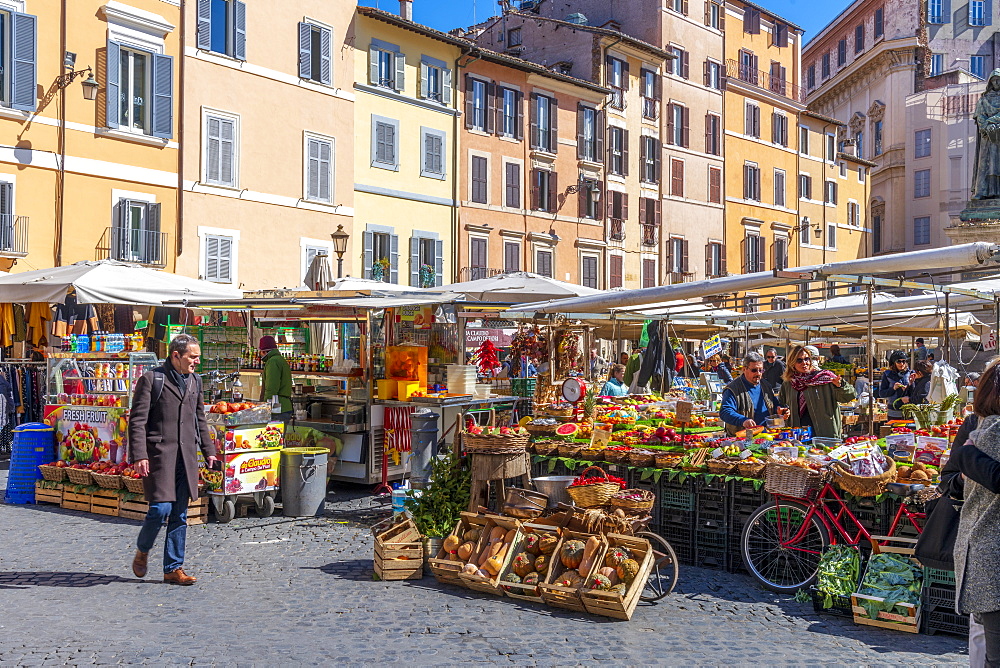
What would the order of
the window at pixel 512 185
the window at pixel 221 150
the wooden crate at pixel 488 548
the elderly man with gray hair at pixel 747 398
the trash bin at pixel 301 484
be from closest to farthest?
the wooden crate at pixel 488 548
the elderly man with gray hair at pixel 747 398
the trash bin at pixel 301 484
the window at pixel 221 150
the window at pixel 512 185

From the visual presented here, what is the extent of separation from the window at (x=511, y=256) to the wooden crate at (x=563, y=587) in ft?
78.7

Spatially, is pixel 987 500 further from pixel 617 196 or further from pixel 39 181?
pixel 617 196

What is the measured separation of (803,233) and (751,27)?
9.14 meters

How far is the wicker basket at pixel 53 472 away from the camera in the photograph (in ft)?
34.1

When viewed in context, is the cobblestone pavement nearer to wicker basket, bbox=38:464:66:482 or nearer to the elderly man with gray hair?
the elderly man with gray hair

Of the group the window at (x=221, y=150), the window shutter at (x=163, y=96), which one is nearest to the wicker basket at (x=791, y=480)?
the window shutter at (x=163, y=96)

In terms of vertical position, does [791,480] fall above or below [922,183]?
below

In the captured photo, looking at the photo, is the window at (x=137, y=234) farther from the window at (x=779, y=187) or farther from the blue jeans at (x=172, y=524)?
the window at (x=779, y=187)

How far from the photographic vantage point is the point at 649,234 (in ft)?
121

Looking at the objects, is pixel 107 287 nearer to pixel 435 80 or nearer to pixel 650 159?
pixel 435 80

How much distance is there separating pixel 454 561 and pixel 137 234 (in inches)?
636

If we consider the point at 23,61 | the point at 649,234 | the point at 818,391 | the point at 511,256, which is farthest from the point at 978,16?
the point at 818,391

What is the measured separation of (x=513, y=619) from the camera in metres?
6.38

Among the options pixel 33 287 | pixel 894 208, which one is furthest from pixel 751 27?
pixel 33 287
